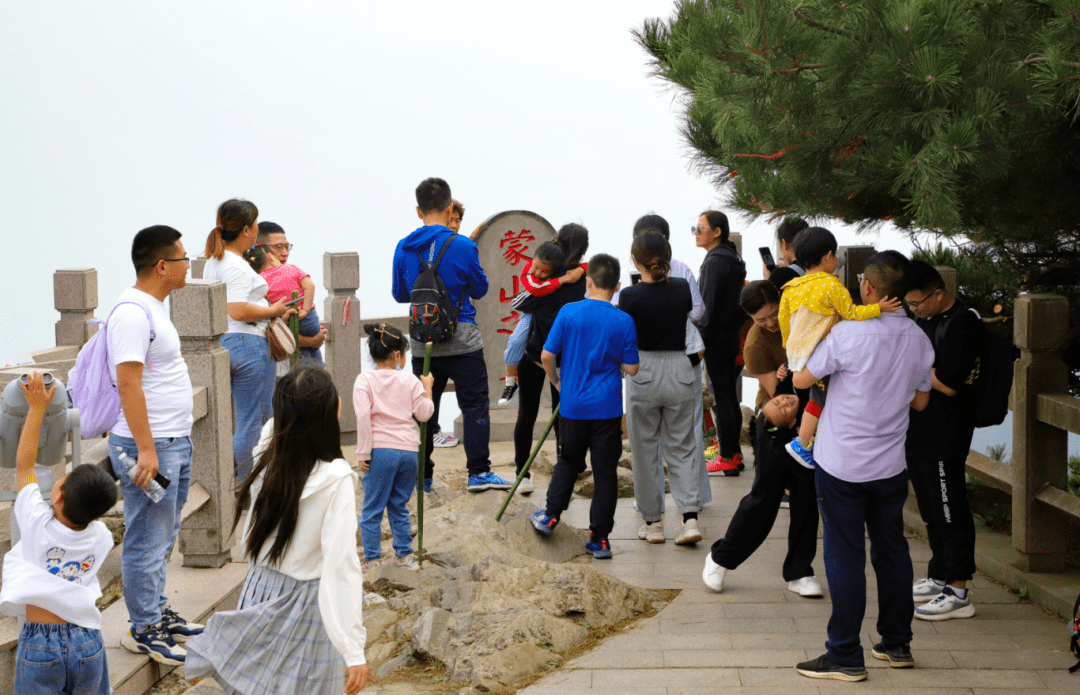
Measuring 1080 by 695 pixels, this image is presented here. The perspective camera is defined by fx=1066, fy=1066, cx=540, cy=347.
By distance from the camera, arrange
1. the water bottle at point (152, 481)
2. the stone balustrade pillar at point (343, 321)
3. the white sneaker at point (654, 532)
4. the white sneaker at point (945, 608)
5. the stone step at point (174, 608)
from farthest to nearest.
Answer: the stone balustrade pillar at point (343, 321) → the white sneaker at point (654, 532) → the white sneaker at point (945, 608) → the stone step at point (174, 608) → the water bottle at point (152, 481)

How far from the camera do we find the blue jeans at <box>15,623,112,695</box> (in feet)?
12.0

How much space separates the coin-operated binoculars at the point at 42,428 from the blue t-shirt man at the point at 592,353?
2655 mm

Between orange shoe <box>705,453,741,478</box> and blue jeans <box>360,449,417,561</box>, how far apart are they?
9.66 ft

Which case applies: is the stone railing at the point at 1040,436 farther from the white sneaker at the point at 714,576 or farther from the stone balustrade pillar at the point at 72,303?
the stone balustrade pillar at the point at 72,303

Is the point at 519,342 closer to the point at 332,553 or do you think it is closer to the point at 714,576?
the point at 714,576

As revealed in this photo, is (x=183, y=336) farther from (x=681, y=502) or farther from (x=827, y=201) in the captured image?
(x=827, y=201)

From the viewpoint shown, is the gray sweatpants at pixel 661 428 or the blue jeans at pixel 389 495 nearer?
the blue jeans at pixel 389 495

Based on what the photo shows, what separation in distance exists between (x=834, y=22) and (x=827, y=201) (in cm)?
120

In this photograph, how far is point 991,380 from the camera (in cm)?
510

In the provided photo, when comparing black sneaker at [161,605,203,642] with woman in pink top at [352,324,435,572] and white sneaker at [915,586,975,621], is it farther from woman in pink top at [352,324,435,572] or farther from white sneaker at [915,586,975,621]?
white sneaker at [915,586,975,621]

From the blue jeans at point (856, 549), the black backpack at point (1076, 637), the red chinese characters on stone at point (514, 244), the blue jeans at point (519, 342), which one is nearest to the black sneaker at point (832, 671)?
the blue jeans at point (856, 549)

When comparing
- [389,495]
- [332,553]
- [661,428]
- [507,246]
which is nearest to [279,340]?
[389,495]

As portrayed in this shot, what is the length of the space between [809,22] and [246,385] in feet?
A: 12.2

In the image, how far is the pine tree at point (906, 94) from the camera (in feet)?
12.8
